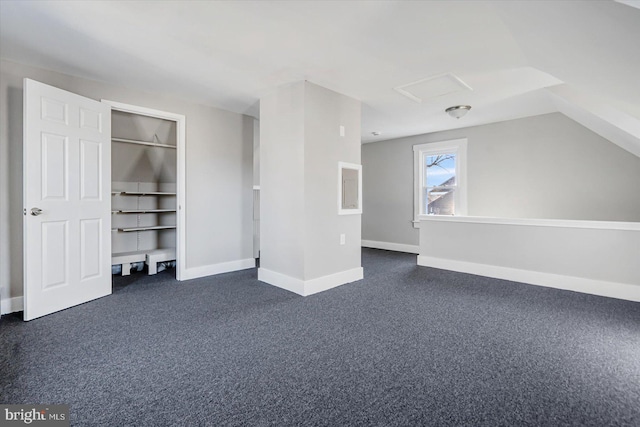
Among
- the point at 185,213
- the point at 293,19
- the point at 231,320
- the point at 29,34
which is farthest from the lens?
the point at 185,213

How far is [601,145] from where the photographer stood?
4094 millimetres

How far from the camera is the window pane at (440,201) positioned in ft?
18.4

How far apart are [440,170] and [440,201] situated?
592 millimetres

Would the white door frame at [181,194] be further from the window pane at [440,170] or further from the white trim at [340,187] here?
the window pane at [440,170]

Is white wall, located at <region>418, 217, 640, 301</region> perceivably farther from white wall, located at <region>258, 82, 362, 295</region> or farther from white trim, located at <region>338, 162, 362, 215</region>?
white wall, located at <region>258, 82, 362, 295</region>

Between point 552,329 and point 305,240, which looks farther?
point 305,240

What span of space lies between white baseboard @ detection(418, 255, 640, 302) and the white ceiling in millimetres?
1743

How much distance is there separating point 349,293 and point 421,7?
2.62 m

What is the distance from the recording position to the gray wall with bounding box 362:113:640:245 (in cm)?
403

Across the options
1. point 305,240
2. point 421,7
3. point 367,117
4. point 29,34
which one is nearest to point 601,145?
point 367,117

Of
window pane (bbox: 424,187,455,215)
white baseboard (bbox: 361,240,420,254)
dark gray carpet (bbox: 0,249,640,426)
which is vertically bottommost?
dark gray carpet (bbox: 0,249,640,426)

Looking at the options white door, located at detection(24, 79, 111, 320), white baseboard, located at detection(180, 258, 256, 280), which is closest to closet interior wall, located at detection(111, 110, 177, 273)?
white baseboard, located at detection(180, 258, 256, 280)

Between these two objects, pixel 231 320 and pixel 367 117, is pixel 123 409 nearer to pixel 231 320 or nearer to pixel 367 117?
pixel 231 320

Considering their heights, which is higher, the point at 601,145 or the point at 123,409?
the point at 601,145
